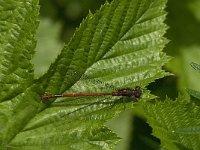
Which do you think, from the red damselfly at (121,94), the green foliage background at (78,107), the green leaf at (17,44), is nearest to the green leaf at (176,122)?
the green foliage background at (78,107)

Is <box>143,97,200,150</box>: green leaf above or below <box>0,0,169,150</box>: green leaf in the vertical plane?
below

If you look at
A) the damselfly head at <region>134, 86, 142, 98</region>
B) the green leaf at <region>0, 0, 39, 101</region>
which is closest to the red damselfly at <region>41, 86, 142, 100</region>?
the damselfly head at <region>134, 86, 142, 98</region>

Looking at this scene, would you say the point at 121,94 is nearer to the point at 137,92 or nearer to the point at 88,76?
the point at 137,92

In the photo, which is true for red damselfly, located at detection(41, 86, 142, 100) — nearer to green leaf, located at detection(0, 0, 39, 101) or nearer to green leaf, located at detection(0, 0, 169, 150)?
green leaf, located at detection(0, 0, 169, 150)

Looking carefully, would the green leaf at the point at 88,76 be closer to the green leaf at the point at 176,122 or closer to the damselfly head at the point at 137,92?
the damselfly head at the point at 137,92

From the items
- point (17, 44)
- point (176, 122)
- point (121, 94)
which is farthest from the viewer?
point (121, 94)

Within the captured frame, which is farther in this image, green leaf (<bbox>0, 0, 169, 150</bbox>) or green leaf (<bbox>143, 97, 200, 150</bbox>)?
green leaf (<bbox>0, 0, 169, 150</bbox>)

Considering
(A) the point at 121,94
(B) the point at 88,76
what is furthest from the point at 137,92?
(B) the point at 88,76

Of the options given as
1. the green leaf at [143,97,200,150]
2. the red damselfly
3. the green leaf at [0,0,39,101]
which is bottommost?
the green leaf at [143,97,200,150]
